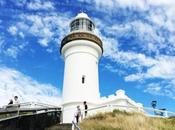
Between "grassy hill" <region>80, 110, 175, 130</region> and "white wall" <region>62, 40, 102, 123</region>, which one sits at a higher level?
"white wall" <region>62, 40, 102, 123</region>

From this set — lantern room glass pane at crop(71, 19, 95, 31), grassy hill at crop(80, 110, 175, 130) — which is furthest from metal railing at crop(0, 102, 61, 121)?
lantern room glass pane at crop(71, 19, 95, 31)

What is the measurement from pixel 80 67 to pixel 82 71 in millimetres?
376

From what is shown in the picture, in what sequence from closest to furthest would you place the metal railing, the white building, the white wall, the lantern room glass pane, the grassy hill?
the grassy hill
the metal railing
the white building
the white wall
the lantern room glass pane

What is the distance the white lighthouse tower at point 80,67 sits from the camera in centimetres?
2367

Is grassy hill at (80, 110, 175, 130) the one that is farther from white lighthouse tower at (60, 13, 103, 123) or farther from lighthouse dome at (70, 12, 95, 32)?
lighthouse dome at (70, 12, 95, 32)

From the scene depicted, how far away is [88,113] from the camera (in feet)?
72.3

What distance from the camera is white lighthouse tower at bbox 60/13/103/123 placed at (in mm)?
23672

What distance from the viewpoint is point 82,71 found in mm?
24516

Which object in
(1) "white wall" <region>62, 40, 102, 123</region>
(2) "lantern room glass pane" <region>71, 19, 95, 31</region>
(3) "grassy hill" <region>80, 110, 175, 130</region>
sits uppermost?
(2) "lantern room glass pane" <region>71, 19, 95, 31</region>

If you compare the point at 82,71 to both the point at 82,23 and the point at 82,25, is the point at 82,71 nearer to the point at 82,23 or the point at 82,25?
the point at 82,25

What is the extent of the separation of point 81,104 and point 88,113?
145cm

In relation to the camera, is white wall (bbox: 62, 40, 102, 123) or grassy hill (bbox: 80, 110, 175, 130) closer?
grassy hill (bbox: 80, 110, 175, 130)

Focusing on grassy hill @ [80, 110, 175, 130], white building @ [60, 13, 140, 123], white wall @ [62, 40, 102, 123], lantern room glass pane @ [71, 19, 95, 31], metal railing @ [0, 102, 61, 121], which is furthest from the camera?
lantern room glass pane @ [71, 19, 95, 31]

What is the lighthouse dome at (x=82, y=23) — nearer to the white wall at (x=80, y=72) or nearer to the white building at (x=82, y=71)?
the white building at (x=82, y=71)
